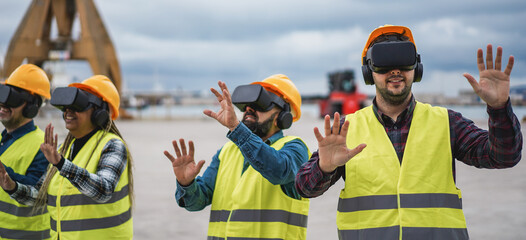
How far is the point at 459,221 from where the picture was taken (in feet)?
6.74

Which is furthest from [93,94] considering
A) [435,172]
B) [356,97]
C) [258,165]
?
[356,97]

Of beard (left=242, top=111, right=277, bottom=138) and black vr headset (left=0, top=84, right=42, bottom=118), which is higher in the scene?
black vr headset (left=0, top=84, right=42, bottom=118)

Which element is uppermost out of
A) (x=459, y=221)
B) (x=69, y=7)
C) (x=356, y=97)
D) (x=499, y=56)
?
(x=69, y=7)

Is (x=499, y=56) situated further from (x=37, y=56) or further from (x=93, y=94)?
(x=37, y=56)

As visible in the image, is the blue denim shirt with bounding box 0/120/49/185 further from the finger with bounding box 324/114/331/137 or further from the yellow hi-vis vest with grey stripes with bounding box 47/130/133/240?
the finger with bounding box 324/114/331/137

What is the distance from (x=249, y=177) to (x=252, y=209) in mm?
183

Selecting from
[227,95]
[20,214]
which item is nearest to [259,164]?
[227,95]

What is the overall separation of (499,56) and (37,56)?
1171 inches

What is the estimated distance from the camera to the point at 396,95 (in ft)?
7.17

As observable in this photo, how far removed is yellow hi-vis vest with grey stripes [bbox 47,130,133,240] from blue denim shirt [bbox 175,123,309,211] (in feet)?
1.93

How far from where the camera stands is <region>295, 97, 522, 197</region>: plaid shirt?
6.36 feet

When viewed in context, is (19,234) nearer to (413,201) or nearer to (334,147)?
(334,147)

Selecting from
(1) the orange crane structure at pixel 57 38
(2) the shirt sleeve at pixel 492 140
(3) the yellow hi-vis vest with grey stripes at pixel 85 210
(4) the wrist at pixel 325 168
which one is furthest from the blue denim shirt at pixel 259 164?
(1) the orange crane structure at pixel 57 38

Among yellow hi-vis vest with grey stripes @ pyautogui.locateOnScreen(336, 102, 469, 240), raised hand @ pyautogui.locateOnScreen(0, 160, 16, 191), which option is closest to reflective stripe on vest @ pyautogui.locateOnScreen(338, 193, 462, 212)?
yellow hi-vis vest with grey stripes @ pyautogui.locateOnScreen(336, 102, 469, 240)
